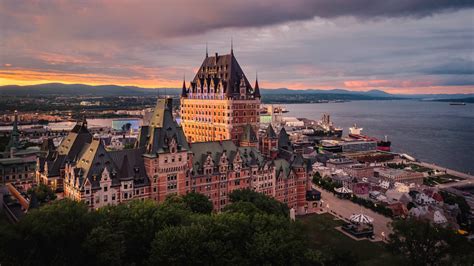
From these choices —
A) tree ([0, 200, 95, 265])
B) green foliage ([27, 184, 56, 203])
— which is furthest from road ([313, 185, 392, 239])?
green foliage ([27, 184, 56, 203])

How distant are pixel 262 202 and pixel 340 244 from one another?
1908 cm

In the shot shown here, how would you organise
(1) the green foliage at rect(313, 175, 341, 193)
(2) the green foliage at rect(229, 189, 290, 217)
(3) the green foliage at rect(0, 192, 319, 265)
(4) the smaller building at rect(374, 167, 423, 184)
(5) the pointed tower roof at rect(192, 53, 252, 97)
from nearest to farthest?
1. (3) the green foliage at rect(0, 192, 319, 265)
2. (2) the green foliage at rect(229, 189, 290, 217)
3. (5) the pointed tower roof at rect(192, 53, 252, 97)
4. (1) the green foliage at rect(313, 175, 341, 193)
5. (4) the smaller building at rect(374, 167, 423, 184)

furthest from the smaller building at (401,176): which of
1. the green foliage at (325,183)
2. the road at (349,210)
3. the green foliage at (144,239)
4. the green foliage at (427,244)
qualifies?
the green foliage at (144,239)

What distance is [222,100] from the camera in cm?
11062

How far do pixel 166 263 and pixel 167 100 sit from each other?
44.7 m

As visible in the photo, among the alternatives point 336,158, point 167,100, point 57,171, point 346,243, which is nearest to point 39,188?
point 57,171

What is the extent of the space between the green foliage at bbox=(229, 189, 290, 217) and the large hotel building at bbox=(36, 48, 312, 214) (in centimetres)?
891

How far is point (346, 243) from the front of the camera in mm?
78250

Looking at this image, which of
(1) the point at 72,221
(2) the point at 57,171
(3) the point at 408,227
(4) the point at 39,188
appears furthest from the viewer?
(2) the point at 57,171

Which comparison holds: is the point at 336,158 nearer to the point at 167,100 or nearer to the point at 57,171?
the point at 167,100

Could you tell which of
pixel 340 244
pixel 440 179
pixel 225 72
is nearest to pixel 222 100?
pixel 225 72

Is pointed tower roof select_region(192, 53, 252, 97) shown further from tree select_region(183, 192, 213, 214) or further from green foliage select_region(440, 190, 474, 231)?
green foliage select_region(440, 190, 474, 231)

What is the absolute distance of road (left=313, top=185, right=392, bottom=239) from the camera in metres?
88.2

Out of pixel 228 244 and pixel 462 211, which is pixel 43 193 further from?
pixel 462 211
